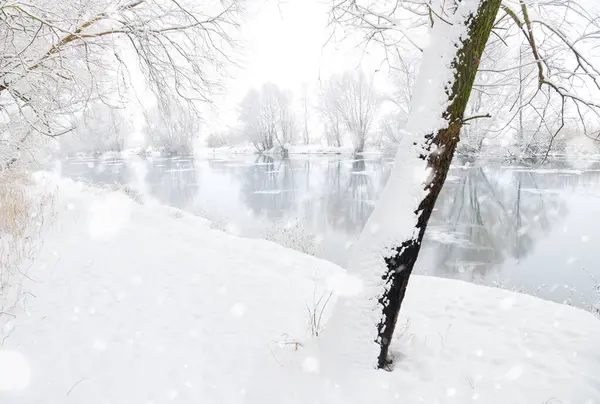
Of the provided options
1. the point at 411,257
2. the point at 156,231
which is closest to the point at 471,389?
the point at 411,257

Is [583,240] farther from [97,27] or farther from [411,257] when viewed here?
[97,27]

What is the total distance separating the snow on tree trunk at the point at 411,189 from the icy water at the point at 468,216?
5.09 metres

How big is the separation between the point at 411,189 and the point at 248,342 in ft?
6.65

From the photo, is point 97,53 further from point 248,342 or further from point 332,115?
point 332,115

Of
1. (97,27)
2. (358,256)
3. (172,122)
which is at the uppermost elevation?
(97,27)

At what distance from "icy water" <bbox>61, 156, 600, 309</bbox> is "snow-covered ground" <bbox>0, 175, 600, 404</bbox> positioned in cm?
350

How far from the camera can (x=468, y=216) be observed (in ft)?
41.5

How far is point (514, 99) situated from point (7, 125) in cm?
685

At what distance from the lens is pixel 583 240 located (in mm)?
9945

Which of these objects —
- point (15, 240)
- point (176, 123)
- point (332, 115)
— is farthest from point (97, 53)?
point (332, 115)

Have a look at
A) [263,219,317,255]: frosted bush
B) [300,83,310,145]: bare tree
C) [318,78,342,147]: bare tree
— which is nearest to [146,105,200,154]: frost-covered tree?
[263,219,317,255]: frosted bush

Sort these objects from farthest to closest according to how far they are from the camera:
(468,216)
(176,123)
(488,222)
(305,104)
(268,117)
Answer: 1. (305,104)
2. (268,117)
3. (468,216)
4. (488,222)
5. (176,123)

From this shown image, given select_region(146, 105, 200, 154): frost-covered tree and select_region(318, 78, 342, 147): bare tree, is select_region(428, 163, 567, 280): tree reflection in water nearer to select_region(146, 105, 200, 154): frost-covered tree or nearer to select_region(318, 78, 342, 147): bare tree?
select_region(146, 105, 200, 154): frost-covered tree

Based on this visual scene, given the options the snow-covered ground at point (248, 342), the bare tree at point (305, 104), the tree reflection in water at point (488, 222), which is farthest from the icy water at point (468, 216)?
the bare tree at point (305, 104)
